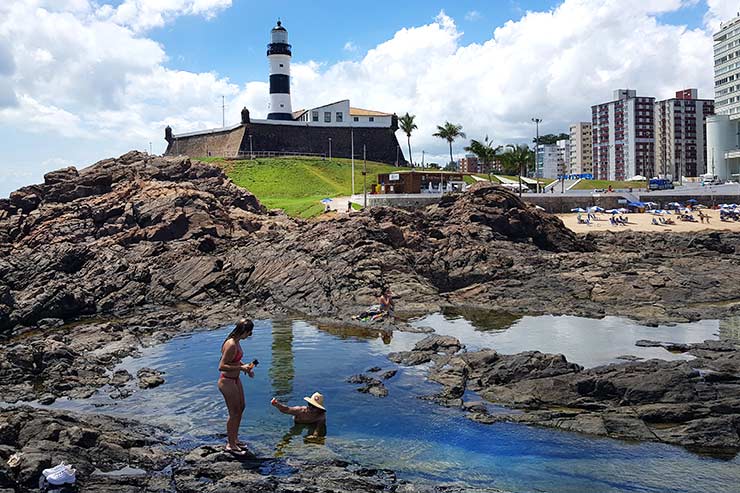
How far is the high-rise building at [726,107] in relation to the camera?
423 feet

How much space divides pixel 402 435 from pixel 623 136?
188m

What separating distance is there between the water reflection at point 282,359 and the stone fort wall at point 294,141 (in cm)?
8321

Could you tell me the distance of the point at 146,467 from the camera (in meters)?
13.3

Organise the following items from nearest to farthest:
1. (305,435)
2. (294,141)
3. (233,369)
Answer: (233,369), (305,435), (294,141)

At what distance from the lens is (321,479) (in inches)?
504

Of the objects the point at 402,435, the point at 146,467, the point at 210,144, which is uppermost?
the point at 210,144

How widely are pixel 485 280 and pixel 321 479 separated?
2847 centimetres

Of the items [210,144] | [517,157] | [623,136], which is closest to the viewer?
[517,157]

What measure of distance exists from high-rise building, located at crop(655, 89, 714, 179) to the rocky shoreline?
133 meters

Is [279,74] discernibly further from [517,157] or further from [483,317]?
[483,317]

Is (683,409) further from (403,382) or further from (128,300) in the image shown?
(128,300)

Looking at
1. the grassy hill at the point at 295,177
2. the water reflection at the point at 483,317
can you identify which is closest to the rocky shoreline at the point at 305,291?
the water reflection at the point at 483,317

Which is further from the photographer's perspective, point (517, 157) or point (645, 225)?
point (517, 157)

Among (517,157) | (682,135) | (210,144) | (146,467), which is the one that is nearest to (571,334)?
(146,467)
